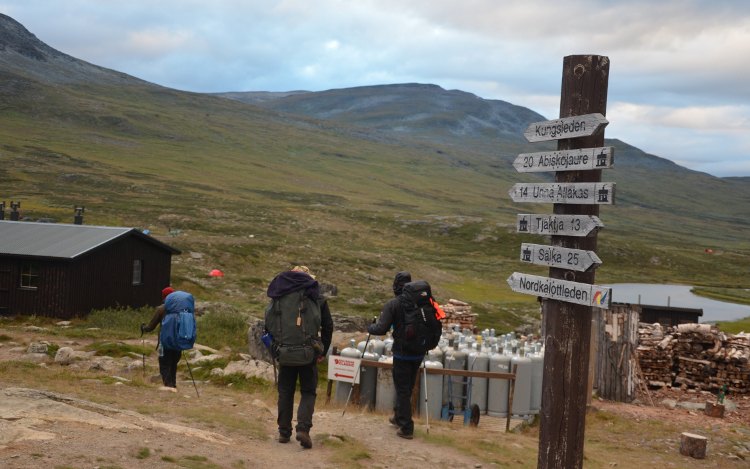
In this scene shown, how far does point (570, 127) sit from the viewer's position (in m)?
8.48

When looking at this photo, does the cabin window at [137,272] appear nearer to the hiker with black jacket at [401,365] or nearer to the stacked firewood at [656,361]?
the stacked firewood at [656,361]

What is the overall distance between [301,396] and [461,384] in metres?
5.05

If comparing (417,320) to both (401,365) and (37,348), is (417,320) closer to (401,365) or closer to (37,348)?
(401,365)

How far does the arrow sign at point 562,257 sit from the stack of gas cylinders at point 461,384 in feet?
19.6

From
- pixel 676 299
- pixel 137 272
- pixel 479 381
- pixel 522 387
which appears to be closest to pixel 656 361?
pixel 522 387

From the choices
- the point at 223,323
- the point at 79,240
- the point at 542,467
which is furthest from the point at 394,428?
the point at 79,240

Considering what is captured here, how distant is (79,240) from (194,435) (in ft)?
74.5

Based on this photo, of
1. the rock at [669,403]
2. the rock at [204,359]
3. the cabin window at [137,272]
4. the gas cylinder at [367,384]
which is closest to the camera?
the gas cylinder at [367,384]

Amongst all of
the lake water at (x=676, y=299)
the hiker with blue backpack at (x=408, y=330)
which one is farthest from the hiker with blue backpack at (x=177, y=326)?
the lake water at (x=676, y=299)

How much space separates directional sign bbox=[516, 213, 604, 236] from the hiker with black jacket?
11.0 feet

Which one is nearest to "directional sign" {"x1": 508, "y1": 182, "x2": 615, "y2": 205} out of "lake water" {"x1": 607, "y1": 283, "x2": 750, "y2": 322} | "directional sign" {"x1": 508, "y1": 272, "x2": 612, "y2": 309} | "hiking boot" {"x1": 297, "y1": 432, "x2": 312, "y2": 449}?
"directional sign" {"x1": 508, "y1": 272, "x2": 612, "y2": 309}

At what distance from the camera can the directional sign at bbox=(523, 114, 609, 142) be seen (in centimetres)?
823

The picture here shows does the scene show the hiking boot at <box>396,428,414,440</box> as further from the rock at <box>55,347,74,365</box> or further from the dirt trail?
the rock at <box>55,347,74,365</box>

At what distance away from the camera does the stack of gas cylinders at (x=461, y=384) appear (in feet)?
48.9
